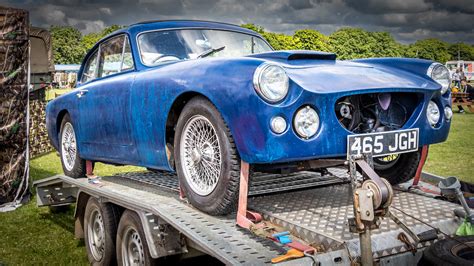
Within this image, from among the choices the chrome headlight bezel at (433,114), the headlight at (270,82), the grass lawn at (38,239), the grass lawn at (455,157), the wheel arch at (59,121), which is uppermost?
Result: the headlight at (270,82)

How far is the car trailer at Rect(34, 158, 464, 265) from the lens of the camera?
9.21ft

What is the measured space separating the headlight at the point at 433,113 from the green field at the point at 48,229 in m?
3.52

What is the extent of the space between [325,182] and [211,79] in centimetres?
154

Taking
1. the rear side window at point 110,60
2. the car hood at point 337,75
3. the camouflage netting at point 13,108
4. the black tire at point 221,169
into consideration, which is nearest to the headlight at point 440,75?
the car hood at point 337,75

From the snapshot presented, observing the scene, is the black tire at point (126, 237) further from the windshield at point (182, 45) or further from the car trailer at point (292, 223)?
the windshield at point (182, 45)

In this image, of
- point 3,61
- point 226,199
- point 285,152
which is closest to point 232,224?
point 226,199

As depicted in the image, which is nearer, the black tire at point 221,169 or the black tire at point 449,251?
the black tire at point 449,251

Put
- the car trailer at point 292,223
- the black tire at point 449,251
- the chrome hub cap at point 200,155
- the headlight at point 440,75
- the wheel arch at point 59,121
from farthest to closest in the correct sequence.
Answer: the wheel arch at point 59,121 < the headlight at point 440,75 < the chrome hub cap at point 200,155 < the car trailer at point 292,223 < the black tire at point 449,251

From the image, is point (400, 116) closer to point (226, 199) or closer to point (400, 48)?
point (226, 199)

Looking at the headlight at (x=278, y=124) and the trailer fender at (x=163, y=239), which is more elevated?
the headlight at (x=278, y=124)

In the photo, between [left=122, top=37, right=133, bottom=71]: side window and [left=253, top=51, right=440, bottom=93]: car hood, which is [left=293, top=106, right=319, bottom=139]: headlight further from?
[left=122, top=37, right=133, bottom=71]: side window

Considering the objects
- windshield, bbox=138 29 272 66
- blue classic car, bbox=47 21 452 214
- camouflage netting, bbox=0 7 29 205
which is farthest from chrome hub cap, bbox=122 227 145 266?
camouflage netting, bbox=0 7 29 205

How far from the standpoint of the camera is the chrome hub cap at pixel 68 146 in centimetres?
619

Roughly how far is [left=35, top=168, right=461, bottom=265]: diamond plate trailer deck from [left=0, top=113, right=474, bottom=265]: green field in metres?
0.97
